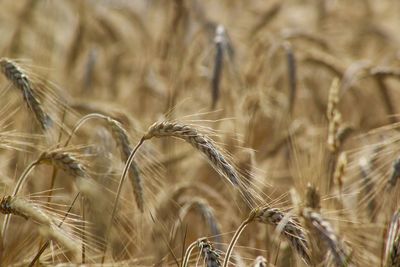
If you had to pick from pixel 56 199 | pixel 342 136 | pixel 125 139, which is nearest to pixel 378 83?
pixel 342 136

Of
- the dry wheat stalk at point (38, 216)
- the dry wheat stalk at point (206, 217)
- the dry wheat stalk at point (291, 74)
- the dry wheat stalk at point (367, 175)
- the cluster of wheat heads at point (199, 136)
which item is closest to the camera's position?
the dry wheat stalk at point (38, 216)

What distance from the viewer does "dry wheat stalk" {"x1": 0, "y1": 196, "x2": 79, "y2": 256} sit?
6.50ft

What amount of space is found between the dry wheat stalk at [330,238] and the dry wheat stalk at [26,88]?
0.88m

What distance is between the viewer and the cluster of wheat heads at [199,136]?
2369 mm

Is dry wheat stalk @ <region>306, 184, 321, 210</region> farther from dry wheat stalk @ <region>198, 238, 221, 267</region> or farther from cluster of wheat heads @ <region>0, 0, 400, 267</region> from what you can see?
dry wheat stalk @ <region>198, 238, 221, 267</region>

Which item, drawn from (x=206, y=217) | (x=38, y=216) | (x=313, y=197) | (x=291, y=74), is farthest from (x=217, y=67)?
(x=38, y=216)

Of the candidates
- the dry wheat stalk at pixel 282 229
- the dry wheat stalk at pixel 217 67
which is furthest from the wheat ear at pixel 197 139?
the dry wheat stalk at pixel 217 67

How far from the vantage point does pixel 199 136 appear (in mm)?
2344

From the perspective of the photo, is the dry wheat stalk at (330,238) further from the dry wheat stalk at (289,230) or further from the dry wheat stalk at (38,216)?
the dry wheat stalk at (38,216)

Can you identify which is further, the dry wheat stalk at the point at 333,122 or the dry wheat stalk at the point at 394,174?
the dry wheat stalk at the point at 333,122

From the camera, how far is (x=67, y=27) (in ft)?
23.2

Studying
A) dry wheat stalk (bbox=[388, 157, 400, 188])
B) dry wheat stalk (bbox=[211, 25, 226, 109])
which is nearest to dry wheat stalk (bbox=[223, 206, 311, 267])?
dry wheat stalk (bbox=[388, 157, 400, 188])

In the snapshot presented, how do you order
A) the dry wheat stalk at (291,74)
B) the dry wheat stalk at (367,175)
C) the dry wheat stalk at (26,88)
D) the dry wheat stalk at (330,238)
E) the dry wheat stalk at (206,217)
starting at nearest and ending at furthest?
the dry wheat stalk at (330,238), the dry wheat stalk at (26,88), the dry wheat stalk at (206,217), the dry wheat stalk at (367,175), the dry wheat stalk at (291,74)

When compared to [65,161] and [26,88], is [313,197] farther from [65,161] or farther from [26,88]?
[26,88]
